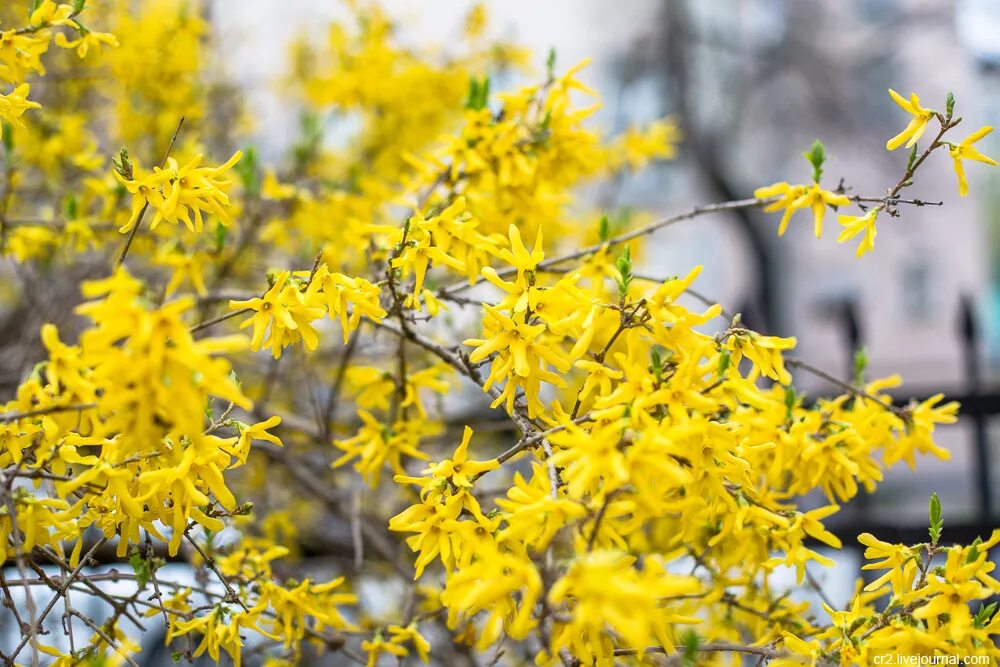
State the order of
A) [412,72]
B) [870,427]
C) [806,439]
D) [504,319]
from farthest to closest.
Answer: [412,72]
[870,427]
[806,439]
[504,319]

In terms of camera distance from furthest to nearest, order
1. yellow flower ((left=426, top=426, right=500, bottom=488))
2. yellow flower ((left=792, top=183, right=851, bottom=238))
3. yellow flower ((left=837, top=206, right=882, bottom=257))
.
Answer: yellow flower ((left=792, top=183, right=851, bottom=238))
yellow flower ((left=837, top=206, right=882, bottom=257))
yellow flower ((left=426, top=426, right=500, bottom=488))

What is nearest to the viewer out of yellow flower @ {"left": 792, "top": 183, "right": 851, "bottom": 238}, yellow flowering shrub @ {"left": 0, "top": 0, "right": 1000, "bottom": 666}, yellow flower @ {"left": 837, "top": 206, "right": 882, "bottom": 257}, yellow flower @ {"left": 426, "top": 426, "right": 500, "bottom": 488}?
yellow flowering shrub @ {"left": 0, "top": 0, "right": 1000, "bottom": 666}

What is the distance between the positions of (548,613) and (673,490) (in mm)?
486

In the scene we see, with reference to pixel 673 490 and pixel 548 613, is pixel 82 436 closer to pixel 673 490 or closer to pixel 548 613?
pixel 548 613

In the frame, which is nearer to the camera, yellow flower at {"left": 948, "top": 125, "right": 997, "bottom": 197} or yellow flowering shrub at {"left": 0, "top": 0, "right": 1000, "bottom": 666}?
yellow flowering shrub at {"left": 0, "top": 0, "right": 1000, "bottom": 666}

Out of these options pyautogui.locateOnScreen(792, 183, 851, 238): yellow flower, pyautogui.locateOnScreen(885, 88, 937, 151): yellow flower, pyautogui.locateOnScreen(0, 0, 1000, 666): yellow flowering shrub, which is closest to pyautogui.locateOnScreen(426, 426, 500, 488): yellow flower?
pyautogui.locateOnScreen(0, 0, 1000, 666): yellow flowering shrub

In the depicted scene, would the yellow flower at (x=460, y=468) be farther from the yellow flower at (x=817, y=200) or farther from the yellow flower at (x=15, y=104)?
the yellow flower at (x=15, y=104)

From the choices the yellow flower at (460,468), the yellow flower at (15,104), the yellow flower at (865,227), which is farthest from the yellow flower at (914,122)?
the yellow flower at (15,104)

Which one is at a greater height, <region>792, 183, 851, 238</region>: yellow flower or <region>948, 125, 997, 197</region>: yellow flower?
<region>792, 183, 851, 238</region>: yellow flower

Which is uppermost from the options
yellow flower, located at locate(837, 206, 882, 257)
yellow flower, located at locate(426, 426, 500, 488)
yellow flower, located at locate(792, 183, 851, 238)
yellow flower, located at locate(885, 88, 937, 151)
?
yellow flower, located at locate(885, 88, 937, 151)

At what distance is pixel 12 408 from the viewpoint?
1586 mm

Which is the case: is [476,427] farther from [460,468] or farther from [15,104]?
Answer: [15,104]

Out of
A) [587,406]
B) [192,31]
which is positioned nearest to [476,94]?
[587,406]

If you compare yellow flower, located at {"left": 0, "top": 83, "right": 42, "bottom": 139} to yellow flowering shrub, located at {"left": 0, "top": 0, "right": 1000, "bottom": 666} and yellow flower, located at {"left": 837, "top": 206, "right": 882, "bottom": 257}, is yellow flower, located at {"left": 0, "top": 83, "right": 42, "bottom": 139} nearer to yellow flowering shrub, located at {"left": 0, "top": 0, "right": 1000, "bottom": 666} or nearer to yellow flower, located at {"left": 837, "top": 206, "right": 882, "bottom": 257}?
yellow flowering shrub, located at {"left": 0, "top": 0, "right": 1000, "bottom": 666}
